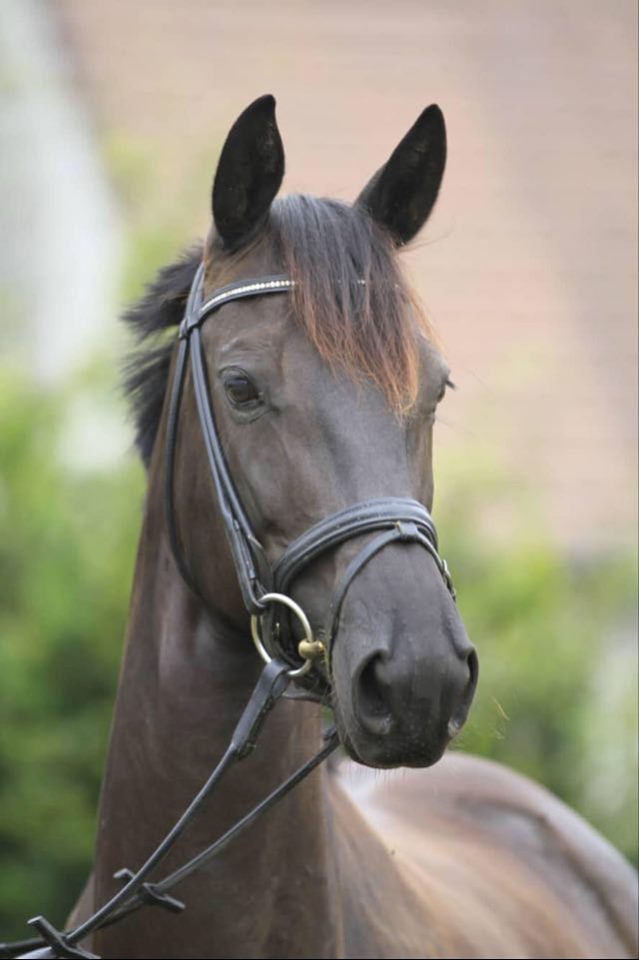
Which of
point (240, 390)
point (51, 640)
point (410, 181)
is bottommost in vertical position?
point (51, 640)

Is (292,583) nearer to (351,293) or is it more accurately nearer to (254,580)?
(254,580)

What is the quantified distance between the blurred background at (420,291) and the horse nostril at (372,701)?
0.39 m

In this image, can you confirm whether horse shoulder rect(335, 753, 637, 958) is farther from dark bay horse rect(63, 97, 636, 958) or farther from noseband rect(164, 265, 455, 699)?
noseband rect(164, 265, 455, 699)

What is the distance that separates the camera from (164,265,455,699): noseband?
8.04ft

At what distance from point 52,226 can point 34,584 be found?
5383mm

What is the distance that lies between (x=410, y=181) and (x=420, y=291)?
3.37 meters

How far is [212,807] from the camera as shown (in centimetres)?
289

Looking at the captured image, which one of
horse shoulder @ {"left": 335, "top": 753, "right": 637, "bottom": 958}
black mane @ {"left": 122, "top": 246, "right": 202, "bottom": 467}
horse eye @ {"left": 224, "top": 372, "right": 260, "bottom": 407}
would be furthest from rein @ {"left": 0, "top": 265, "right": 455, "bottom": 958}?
horse shoulder @ {"left": 335, "top": 753, "right": 637, "bottom": 958}

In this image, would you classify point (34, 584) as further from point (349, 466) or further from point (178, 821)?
point (349, 466)

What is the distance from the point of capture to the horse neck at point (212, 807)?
2873 millimetres

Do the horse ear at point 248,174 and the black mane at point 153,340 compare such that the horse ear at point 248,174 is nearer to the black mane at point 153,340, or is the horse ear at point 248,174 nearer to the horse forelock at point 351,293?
the horse forelock at point 351,293

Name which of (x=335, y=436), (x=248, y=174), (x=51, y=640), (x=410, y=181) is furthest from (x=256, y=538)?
(x=51, y=640)

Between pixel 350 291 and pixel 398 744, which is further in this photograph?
pixel 350 291

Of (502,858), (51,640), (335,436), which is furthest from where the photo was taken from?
(51,640)
